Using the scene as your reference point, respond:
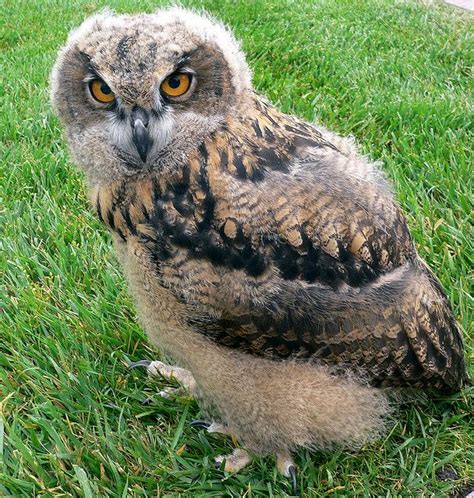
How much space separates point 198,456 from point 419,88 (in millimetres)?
3781

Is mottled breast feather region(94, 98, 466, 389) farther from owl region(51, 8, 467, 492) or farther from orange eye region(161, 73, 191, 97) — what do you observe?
orange eye region(161, 73, 191, 97)

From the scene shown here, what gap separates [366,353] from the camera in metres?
2.43

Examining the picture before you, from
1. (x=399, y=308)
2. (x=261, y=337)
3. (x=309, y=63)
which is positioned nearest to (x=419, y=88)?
(x=309, y=63)

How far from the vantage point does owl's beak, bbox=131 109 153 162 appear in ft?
6.91

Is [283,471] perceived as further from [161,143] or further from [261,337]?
[161,143]

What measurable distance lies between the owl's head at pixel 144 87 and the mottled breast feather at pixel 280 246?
9 centimetres

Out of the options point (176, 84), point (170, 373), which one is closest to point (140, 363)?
point (170, 373)

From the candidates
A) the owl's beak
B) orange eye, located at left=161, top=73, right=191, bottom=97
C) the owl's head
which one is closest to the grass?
the owl's head

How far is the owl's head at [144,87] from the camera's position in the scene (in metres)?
2.04

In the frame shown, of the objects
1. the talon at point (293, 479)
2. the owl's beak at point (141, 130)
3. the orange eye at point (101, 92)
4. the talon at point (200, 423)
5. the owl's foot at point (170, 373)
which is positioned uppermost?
the orange eye at point (101, 92)

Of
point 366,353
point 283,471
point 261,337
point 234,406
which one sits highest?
point 261,337

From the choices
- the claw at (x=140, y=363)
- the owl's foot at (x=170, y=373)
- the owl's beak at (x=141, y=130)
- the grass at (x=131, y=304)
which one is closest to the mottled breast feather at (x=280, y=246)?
the owl's beak at (x=141, y=130)

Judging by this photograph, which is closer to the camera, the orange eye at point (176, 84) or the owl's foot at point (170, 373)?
the orange eye at point (176, 84)

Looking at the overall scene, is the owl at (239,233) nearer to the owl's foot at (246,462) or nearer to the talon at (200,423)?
the owl's foot at (246,462)
